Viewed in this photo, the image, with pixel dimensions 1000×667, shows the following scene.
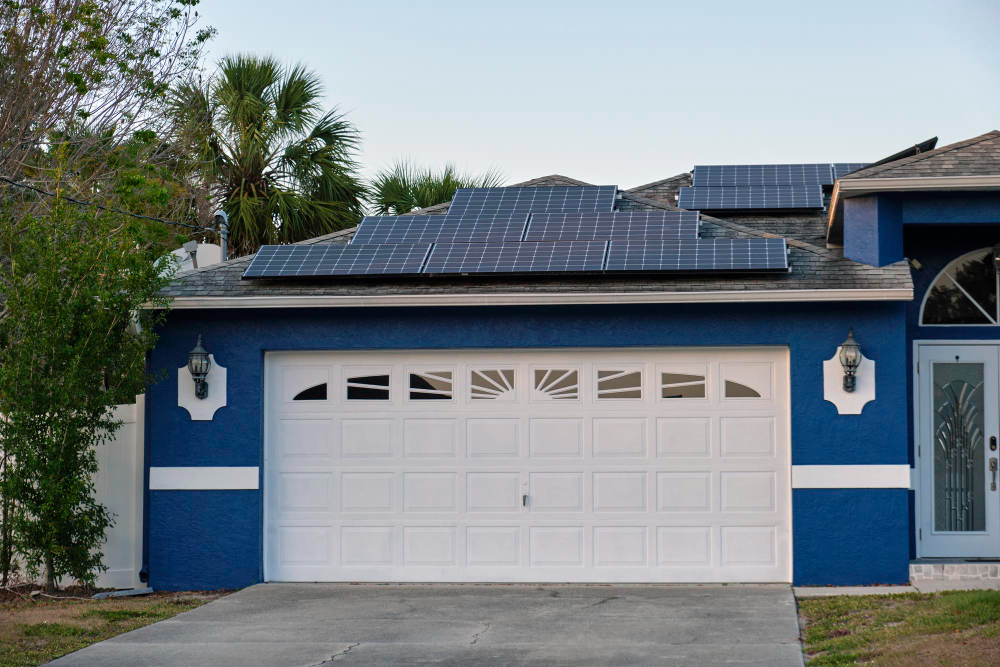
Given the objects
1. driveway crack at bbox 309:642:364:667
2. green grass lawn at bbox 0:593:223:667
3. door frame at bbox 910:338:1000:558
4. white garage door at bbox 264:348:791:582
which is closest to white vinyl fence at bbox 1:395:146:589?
green grass lawn at bbox 0:593:223:667

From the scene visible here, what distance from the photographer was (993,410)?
10.8 metres

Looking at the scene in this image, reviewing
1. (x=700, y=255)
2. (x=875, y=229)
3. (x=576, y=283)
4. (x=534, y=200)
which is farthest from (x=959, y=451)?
(x=534, y=200)

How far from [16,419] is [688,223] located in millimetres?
6879

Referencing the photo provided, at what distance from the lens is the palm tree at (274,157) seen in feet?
64.1

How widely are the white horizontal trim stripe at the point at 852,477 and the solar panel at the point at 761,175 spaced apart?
6097mm

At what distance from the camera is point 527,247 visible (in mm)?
11219

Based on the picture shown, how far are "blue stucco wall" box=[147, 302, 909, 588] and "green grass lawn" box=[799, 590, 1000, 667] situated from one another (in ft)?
4.63

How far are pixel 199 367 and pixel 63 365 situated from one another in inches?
52.0

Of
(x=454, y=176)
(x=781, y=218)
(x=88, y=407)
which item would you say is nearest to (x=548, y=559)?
(x=88, y=407)

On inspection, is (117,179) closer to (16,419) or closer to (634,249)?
(16,419)

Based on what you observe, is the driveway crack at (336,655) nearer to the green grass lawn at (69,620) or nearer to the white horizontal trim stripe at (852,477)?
the green grass lawn at (69,620)

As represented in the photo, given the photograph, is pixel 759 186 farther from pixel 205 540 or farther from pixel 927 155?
pixel 205 540

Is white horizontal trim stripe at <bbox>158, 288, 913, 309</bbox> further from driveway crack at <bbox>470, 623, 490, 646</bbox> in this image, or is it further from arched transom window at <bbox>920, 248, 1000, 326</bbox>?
driveway crack at <bbox>470, 623, 490, 646</bbox>

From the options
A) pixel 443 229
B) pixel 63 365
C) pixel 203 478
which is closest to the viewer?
pixel 63 365
